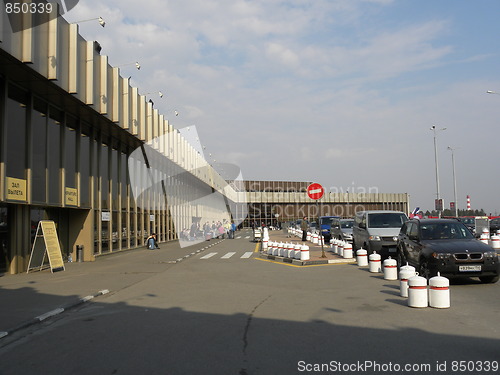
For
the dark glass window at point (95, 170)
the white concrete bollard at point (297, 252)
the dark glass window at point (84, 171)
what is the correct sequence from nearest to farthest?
the white concrete bollard at point (297, 252)
the dark glass window at point (84, 171)
the dark glass window at point (95, 170)

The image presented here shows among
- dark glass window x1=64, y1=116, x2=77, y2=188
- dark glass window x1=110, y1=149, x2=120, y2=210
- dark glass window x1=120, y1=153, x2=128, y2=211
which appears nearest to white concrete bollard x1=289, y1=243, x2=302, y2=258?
dark glass window x1=64, y1=116, x2=77, y2=188

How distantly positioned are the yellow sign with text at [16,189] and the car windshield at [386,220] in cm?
1324

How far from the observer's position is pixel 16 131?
1645cm

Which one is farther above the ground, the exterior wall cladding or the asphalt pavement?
the exterior wall cladding

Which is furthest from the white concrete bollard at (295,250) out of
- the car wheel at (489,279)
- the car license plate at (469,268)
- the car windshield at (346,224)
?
the car windshield at (346,224)

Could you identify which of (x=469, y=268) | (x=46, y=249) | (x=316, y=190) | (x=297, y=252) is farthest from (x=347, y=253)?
(x=46, y=249)

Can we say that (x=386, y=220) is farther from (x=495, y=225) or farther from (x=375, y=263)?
(x=495, y=225)

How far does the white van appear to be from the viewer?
18.6m

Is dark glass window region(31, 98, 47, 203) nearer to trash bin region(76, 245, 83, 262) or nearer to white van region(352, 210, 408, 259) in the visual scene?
trash bin region(76, 245, 83, 262)

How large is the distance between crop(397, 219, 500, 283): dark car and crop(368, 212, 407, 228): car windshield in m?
6.01

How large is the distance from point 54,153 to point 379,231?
44.3ft

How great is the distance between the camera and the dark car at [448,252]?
11.1m

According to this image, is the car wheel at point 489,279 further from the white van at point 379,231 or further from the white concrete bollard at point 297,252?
the white concrete bollard at point 297,252

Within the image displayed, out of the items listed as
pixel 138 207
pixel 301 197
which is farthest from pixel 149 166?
pixel 301 197
